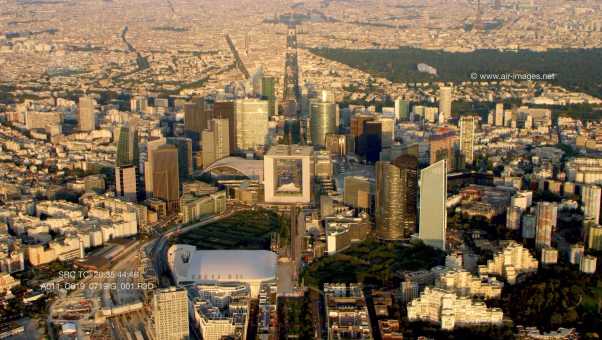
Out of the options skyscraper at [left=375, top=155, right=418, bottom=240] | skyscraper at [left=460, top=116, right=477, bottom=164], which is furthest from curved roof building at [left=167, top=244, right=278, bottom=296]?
skyscraper at [left=460, top=116, right=477, bottom=164]

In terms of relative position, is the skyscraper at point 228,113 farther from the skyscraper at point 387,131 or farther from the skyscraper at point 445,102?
the skyscraper at point 445,102

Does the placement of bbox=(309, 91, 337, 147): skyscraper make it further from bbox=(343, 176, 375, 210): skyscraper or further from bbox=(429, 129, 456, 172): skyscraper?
bbox=(343, 176, 375, 210): skyscraper

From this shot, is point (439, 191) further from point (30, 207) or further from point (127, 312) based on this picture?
point (30, 207)

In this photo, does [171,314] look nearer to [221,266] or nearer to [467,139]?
[221,266]

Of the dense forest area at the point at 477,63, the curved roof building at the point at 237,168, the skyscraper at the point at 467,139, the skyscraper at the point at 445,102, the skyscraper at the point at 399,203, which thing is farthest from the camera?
the dense forest area at the point at 477,63

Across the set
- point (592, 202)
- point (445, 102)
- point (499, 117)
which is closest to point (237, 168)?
point (592, 202)

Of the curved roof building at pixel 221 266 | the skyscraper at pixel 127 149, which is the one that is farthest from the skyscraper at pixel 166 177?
the curved roof building at pixel 221 266

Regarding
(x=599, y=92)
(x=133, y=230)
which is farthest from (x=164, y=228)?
(x=599, y=92)
